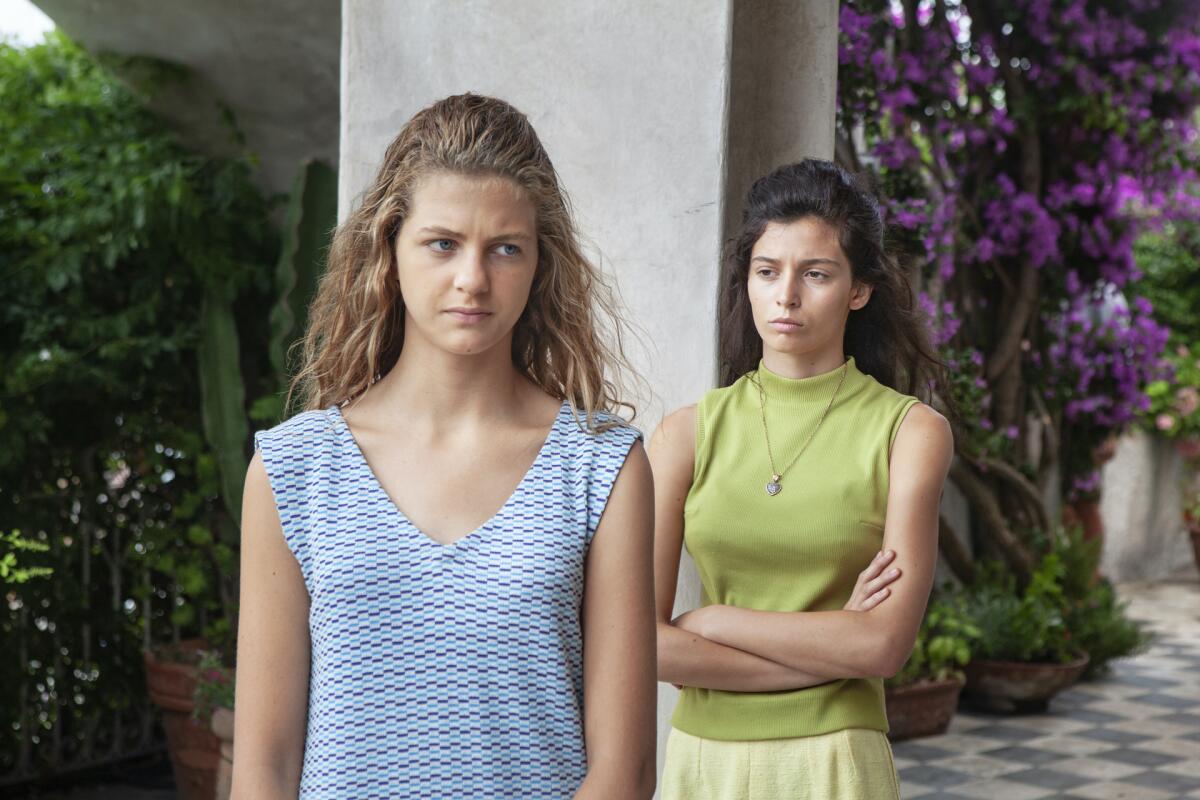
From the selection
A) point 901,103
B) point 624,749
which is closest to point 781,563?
point 624,749

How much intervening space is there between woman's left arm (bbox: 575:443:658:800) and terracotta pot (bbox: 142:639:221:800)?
3034 millimetres

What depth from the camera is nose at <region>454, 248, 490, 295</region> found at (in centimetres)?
123

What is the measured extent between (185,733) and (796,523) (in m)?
2.87

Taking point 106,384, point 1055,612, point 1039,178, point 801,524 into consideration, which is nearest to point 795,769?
point 801,524

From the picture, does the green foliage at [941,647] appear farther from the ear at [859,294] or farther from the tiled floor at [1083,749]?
the ear at [859,294]

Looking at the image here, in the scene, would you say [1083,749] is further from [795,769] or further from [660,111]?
[795,769]

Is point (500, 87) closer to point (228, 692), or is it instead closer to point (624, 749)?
point (624, 749)

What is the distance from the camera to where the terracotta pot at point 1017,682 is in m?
5.75

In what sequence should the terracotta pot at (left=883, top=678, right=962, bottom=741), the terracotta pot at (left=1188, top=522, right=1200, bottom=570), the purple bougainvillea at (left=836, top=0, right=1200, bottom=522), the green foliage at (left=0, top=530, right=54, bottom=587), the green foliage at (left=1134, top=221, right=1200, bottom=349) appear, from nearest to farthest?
the green foliage at (left=0, top=530, right=54, bottom=587)
the terracotta pot at (left=883, top=678, right=962, bottom=741)
the purple bougainvillea at (left=836, top=0, right=1200, bottom=522)
the green foliage at (left=1134, top=221, right=1200, bottom=349)
the terracotta pot at (left=1188, top=522, right=1200, bottom=570)

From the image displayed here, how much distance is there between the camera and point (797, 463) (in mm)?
1878

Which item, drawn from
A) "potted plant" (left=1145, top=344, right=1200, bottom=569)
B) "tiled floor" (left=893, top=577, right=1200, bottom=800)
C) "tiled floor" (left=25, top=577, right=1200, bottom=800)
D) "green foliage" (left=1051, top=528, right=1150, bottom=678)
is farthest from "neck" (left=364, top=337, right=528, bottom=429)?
"potted plant" (left=1145, top=344, right=1200, bottom=569)

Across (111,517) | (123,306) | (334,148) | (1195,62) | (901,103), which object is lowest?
(111,517)

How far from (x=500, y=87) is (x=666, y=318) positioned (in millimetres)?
562

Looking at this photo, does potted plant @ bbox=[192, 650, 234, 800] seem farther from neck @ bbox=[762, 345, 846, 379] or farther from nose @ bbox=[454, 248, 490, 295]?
nose @ bbox=[454, 248, 490, 295]
